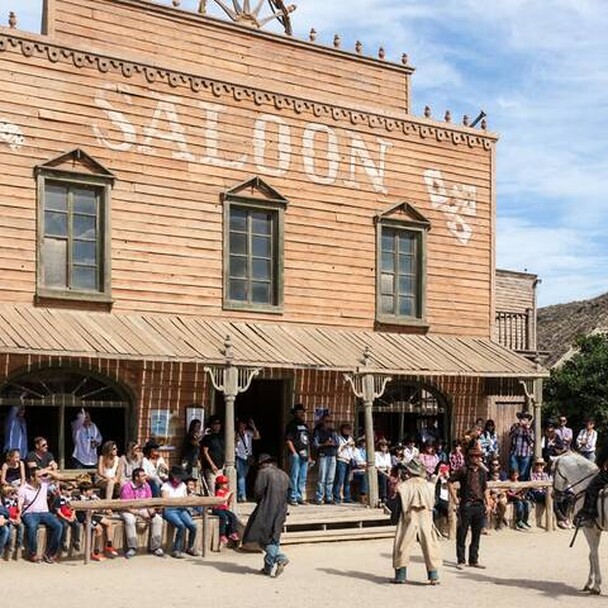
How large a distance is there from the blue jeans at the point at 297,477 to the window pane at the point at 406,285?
14.1ft

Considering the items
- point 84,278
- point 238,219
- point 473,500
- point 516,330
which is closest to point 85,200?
point 84,278

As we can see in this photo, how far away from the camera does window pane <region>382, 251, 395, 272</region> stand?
21.4 meters

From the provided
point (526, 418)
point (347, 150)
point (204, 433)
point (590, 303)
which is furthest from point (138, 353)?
point (590, 303)

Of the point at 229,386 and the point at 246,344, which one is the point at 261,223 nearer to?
the point at 246,344

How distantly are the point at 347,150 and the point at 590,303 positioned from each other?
20698mm

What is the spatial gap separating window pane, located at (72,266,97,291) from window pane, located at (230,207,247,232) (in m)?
2.71

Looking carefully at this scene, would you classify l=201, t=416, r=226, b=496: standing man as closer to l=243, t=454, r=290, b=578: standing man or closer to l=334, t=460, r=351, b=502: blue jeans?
l=334, t=460, r=351, b=502: blue jeans

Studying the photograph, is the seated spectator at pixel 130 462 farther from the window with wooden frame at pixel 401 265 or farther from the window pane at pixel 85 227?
the window with wooden frame at pixel 401 265

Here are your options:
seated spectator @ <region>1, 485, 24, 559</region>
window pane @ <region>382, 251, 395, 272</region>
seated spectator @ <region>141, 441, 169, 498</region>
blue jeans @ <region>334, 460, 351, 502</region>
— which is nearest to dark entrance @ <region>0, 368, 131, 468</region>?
seated spectator @ <region>141, 441, 169, 498</region>

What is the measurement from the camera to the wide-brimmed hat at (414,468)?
45.1ft

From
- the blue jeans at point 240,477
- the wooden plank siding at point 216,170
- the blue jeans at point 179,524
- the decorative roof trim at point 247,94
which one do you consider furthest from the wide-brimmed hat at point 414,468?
the decorative roof trim at point 247,94

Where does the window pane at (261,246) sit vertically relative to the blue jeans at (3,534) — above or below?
above

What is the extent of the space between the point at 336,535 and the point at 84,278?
5.59 meters

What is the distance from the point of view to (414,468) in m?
13.8
